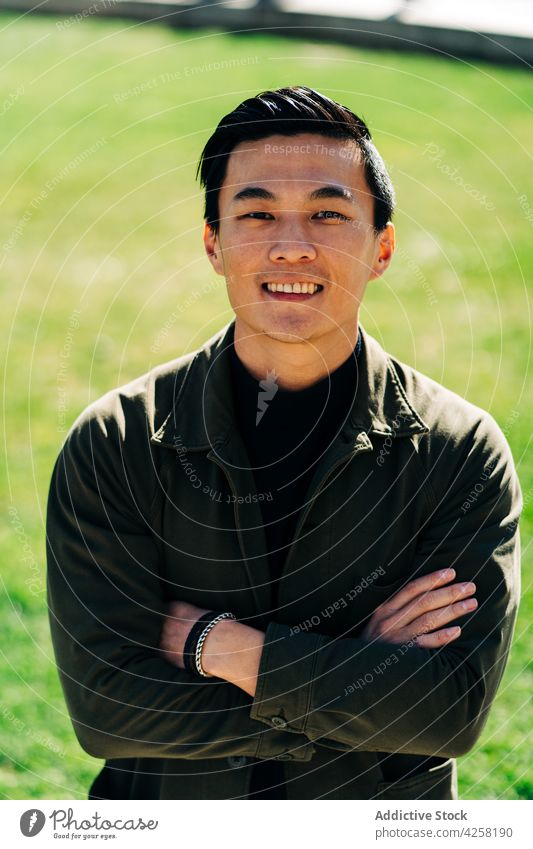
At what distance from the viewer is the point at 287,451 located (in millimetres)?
3092

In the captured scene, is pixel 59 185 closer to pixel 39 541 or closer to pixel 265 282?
Result: pixel 39 541

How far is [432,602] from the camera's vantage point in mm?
2945

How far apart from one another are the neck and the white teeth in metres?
0.14

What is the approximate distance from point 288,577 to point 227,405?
0.52 m

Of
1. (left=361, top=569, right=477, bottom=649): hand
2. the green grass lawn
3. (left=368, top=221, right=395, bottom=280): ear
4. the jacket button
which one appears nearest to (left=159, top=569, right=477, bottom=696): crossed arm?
(left=361, top=569, right=477, bottom=649): hand

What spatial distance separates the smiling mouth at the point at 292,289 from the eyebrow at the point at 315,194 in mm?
234

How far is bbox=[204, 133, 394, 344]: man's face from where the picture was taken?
2895 mm

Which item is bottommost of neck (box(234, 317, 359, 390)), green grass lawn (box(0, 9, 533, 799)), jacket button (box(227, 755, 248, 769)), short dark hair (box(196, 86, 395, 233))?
jacket button (box(227, 755, 248, 769))

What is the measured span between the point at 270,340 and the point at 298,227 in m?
0.33

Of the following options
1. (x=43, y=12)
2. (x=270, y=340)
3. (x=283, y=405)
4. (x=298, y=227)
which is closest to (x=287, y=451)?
(x=283, y=405)

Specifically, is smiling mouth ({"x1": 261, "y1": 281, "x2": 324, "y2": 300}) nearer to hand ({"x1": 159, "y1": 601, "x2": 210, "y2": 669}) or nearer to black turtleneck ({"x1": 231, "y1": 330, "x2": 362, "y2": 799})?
black turtleneck ({"x1": 231, "y1": 330, "x2": 362, "y2": 799})

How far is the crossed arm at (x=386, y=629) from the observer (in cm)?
291

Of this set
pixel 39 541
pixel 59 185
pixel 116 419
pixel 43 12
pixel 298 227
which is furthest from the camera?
pixel 43 12

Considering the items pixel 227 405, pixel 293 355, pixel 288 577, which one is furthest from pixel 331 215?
pixel 288 577
